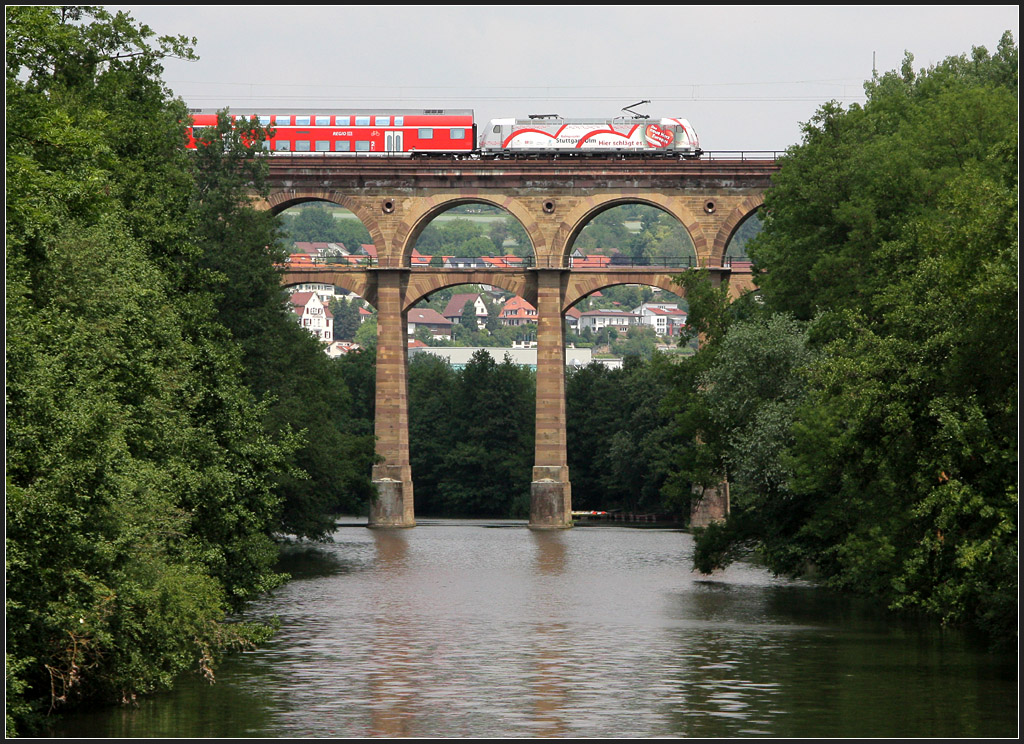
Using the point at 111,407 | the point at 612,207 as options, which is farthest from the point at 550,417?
the point at 111,407

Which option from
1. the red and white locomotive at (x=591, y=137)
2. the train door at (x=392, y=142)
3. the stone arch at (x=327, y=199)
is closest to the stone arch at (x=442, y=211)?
the stone arch at (x=327, y=199)

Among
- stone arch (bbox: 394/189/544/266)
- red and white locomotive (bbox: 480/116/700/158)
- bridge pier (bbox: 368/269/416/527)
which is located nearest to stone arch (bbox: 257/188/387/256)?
stone arch (bbox: 394/189/544/266)

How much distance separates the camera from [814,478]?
39594mm

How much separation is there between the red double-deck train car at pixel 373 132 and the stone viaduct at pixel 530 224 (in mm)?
1592

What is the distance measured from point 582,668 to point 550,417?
53.1 m

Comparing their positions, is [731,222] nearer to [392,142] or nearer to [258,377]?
[392,142]

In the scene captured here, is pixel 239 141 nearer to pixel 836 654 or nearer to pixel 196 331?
pixel 196 331

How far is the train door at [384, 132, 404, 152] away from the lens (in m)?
88.7

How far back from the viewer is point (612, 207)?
85.8 m

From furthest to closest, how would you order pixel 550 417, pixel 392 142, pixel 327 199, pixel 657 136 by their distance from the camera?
pixel 392 142 < pixel 657 136 < pixel 327 199 < pixel 550 417

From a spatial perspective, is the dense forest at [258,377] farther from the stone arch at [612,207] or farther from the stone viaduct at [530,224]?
the stone arch at [612,207]

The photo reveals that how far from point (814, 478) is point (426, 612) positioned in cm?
1176

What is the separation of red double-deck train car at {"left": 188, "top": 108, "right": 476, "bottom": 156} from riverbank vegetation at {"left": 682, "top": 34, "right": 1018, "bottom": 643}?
104ft

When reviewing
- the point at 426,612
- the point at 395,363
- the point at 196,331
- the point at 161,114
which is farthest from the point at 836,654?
the point at 395,363
